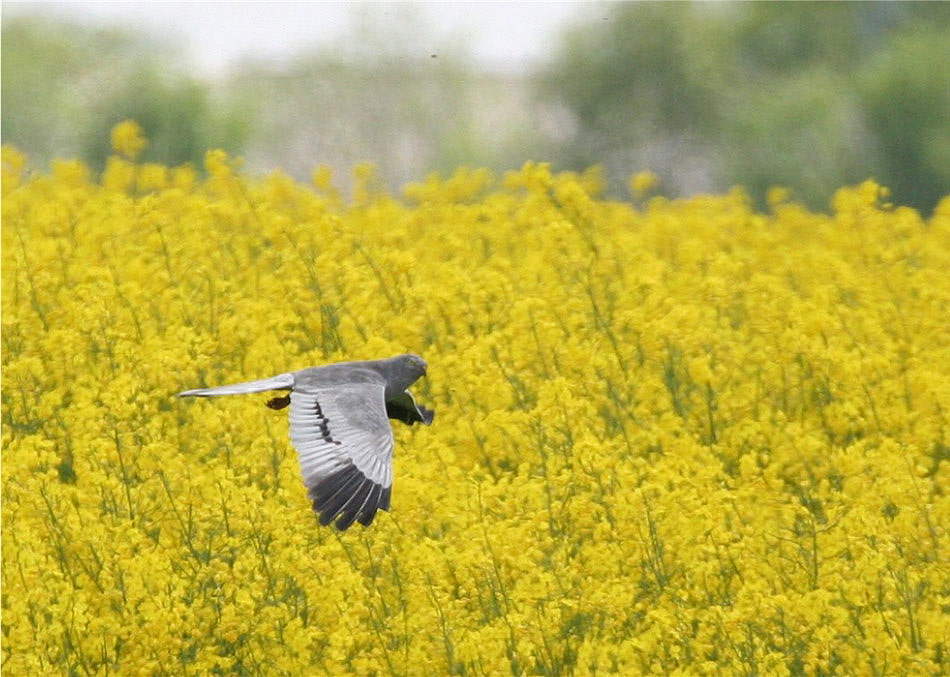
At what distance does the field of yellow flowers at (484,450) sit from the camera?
26.6 ft

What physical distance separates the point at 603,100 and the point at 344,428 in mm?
47935

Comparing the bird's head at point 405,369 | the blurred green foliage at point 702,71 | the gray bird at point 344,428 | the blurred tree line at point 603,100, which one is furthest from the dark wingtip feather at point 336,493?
the blurred green foliage at point 702,71

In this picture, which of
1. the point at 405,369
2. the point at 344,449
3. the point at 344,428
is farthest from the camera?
the point at 405,369

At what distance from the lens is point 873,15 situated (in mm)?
54688

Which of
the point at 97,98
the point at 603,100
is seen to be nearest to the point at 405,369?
the point at 603,100

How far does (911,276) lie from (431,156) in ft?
180

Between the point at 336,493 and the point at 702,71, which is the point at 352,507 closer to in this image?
the point at 336,493

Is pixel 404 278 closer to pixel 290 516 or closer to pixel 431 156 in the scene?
pixel 290 516

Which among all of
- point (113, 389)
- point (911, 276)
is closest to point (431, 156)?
point (911, 276)

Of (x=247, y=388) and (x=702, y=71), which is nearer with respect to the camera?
(x=247, y=388)

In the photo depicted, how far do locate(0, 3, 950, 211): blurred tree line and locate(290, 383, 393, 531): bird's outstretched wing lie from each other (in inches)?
1357

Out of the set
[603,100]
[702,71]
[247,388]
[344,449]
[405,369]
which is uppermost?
[702,71]

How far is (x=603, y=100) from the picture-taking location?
181 feet

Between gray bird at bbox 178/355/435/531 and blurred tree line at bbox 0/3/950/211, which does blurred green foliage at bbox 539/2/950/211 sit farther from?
gray bird at bbox 178/355/435/531
